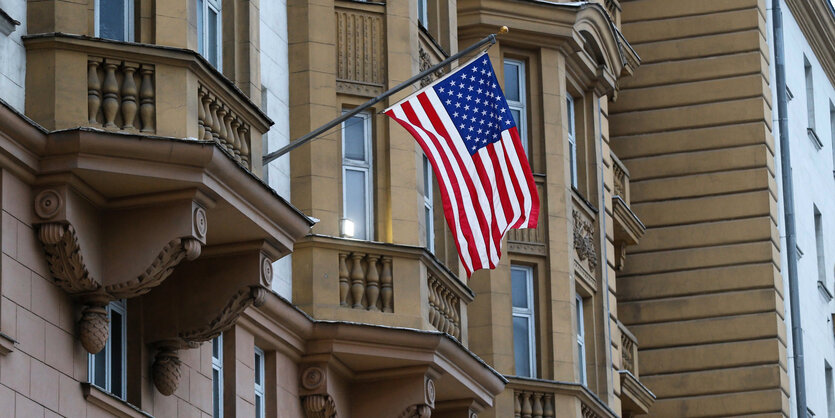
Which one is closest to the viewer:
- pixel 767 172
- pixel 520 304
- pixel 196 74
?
pixel 196 74

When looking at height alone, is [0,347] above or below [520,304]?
below

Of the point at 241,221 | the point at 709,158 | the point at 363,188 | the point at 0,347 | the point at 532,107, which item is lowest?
the point at 0,347

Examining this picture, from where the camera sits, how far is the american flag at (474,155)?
81.7 ft

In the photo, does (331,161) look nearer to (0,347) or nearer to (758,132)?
(0,347)

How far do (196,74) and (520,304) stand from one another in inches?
501

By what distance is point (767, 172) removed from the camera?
4481 cm

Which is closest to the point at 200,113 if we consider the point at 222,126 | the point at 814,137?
the point at 222,126

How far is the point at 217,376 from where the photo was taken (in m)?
24.2

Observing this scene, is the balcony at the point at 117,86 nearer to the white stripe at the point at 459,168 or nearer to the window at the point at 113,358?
the window at the point at 113,358

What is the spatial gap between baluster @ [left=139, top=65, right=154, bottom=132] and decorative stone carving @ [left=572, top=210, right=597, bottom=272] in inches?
579

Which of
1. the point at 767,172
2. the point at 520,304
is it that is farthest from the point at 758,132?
the point at 520,304

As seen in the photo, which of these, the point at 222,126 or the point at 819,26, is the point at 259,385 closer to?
the point at 222,126

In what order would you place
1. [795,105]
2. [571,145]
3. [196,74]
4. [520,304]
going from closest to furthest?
[196,74]
[520,304]
[571,145]
[795,105]

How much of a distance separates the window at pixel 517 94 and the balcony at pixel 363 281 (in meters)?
7.54
